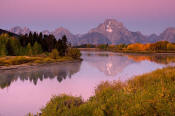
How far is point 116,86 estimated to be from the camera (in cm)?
1466

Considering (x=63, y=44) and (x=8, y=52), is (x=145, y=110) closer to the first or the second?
(x=8, y=52)

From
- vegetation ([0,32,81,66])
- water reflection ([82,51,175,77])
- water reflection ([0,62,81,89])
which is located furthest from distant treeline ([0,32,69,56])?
water reflection ([0,62,81,89])

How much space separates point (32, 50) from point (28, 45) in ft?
10.9

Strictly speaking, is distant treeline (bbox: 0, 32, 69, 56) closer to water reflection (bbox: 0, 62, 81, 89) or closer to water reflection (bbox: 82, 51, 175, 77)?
water reflection (bbox: 82, 51, 175, 77)

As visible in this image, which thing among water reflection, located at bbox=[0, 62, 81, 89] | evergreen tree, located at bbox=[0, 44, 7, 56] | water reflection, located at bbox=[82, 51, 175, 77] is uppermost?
evergreen tree, located at bbox=[0, 44, 7, 56]

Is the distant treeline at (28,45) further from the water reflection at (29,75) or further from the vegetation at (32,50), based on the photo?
the water reflection at (29,75)

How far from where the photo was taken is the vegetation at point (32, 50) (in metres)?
49.7

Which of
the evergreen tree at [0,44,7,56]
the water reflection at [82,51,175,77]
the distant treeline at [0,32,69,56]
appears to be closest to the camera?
the water reflection at [82,51,175,77]

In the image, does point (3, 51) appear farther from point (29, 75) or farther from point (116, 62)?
point (116, 62)

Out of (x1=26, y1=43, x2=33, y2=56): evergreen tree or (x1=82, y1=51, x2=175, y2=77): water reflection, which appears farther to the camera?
(x1=26, y1=43, x2=33, y2=56): evergreen tree

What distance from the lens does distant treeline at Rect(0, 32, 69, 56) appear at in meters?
59.7

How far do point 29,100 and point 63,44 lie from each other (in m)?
60.7

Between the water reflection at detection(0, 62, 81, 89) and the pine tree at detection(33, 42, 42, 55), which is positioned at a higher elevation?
the pine tree at detection(33, 42, 42, 55)

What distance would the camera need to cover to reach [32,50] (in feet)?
218
